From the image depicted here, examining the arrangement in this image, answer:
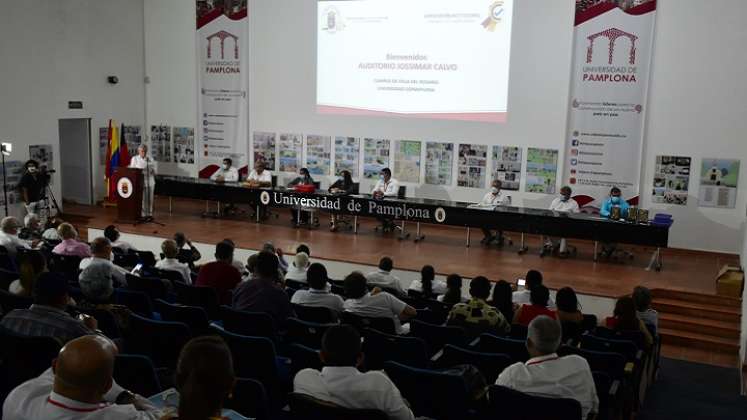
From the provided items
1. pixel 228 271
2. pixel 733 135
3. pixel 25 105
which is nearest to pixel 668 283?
pixel 733 135

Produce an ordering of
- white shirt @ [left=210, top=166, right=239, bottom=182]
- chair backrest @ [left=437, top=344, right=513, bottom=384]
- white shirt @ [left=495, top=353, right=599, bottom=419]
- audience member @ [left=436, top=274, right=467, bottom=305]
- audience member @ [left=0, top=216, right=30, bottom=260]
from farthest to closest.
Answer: white shirt @ [left=210, top=166, right=239, bottom=182] → audience member @ [left=0, top=216, right=30, bottom=260] → audience member @ [left=436, top=274, right=467, bottom=305] → chair backrest @ [left=437, top=344, right=513, bottom=384] → white shirt @ [left=495, top=353, right=599, bottom=419]

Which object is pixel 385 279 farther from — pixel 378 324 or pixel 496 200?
pixel 496 200

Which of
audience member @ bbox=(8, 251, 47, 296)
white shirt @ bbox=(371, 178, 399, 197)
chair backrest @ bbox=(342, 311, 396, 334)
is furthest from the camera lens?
white shirt @ bbox=(371, 178, 399, 197)

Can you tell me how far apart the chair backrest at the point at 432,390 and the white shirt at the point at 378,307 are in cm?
189

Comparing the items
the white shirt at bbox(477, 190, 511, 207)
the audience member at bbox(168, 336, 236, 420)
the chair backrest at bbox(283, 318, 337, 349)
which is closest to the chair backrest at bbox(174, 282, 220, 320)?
the chair backrest at bbox(283, 318, 337, 349)

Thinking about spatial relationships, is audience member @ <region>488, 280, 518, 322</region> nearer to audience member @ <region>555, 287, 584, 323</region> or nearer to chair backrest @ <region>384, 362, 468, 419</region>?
audience member @ <region>555, 287, 584, 323</region>

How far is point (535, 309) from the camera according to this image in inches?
253

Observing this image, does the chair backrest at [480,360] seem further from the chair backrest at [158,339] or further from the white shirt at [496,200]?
the white shirt at [496,200]

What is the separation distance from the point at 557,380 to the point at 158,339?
2779 mm

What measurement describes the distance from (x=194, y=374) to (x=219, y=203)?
13.5m

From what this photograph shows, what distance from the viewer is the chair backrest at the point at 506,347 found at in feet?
17.6

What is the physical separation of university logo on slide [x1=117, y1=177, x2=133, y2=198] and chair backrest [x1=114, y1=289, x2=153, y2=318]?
8.60 metres

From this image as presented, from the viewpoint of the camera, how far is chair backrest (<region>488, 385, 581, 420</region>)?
3.83m

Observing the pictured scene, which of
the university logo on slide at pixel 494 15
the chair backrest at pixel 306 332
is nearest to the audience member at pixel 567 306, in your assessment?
the chair backrest at pixel 306 332
